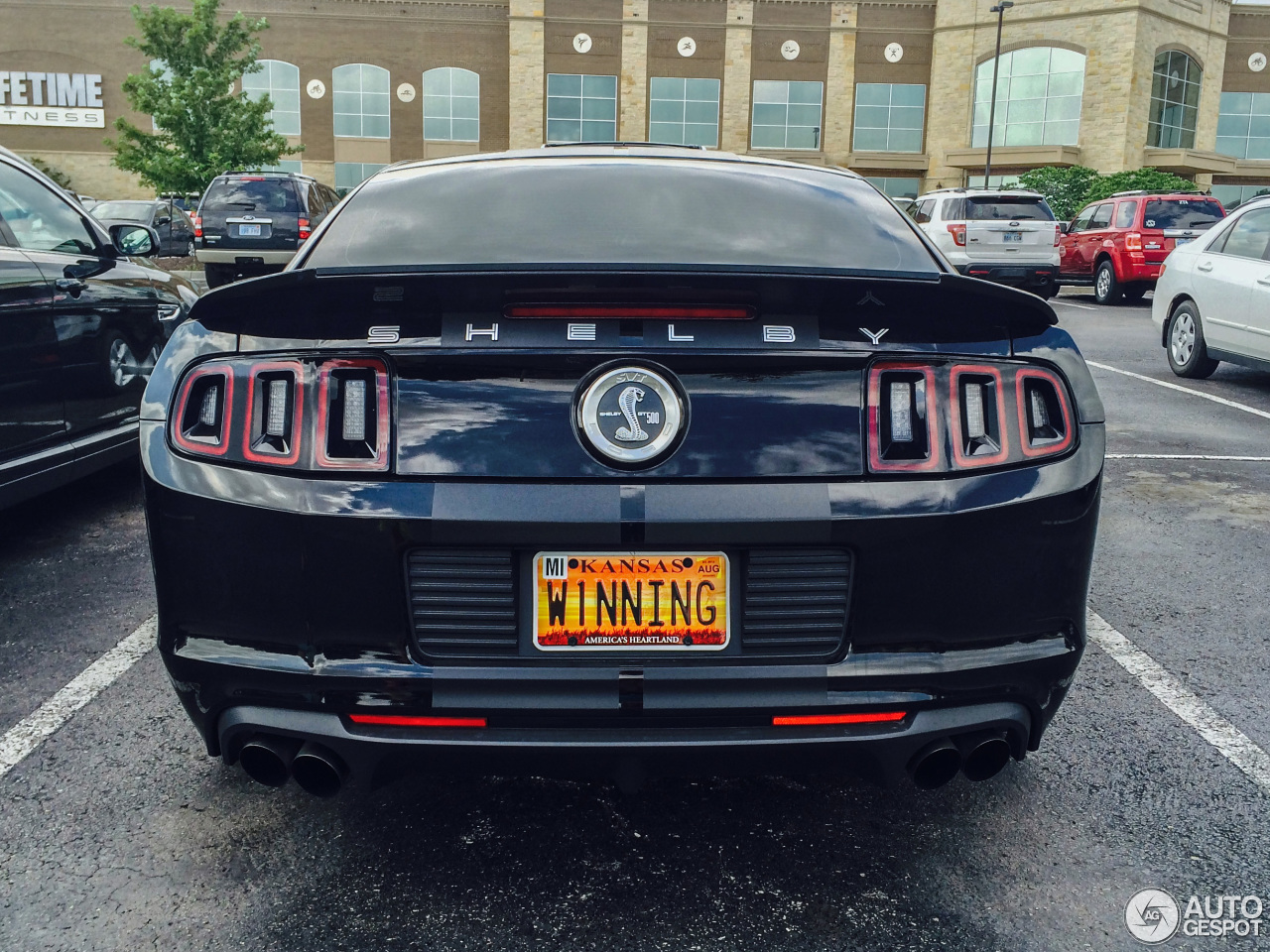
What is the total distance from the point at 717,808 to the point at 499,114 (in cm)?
5321

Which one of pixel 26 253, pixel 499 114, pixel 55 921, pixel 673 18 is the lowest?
pixel 55 921

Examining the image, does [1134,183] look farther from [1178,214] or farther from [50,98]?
[50,98]

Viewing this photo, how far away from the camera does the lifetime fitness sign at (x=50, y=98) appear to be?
52781 millimetres

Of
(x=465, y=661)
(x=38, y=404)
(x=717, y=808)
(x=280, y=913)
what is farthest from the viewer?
(x=38, y=404)

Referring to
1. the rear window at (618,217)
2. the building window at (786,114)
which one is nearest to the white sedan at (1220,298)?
the rear window at (618,217)

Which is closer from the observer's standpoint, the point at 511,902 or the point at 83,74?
the point at 511,902

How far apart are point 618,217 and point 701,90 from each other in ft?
168

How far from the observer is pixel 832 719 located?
226 cm

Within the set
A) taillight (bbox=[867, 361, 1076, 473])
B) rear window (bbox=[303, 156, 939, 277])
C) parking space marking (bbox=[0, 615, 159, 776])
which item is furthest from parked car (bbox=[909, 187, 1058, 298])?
taillight (bbox=[867, 361, 1076, 473])

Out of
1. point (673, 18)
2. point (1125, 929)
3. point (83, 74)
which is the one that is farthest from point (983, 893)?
point (83, 74)

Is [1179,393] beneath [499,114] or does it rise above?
beneath

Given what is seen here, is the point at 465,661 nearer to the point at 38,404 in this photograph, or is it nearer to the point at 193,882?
the point at 193,882

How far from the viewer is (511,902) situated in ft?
7.98
